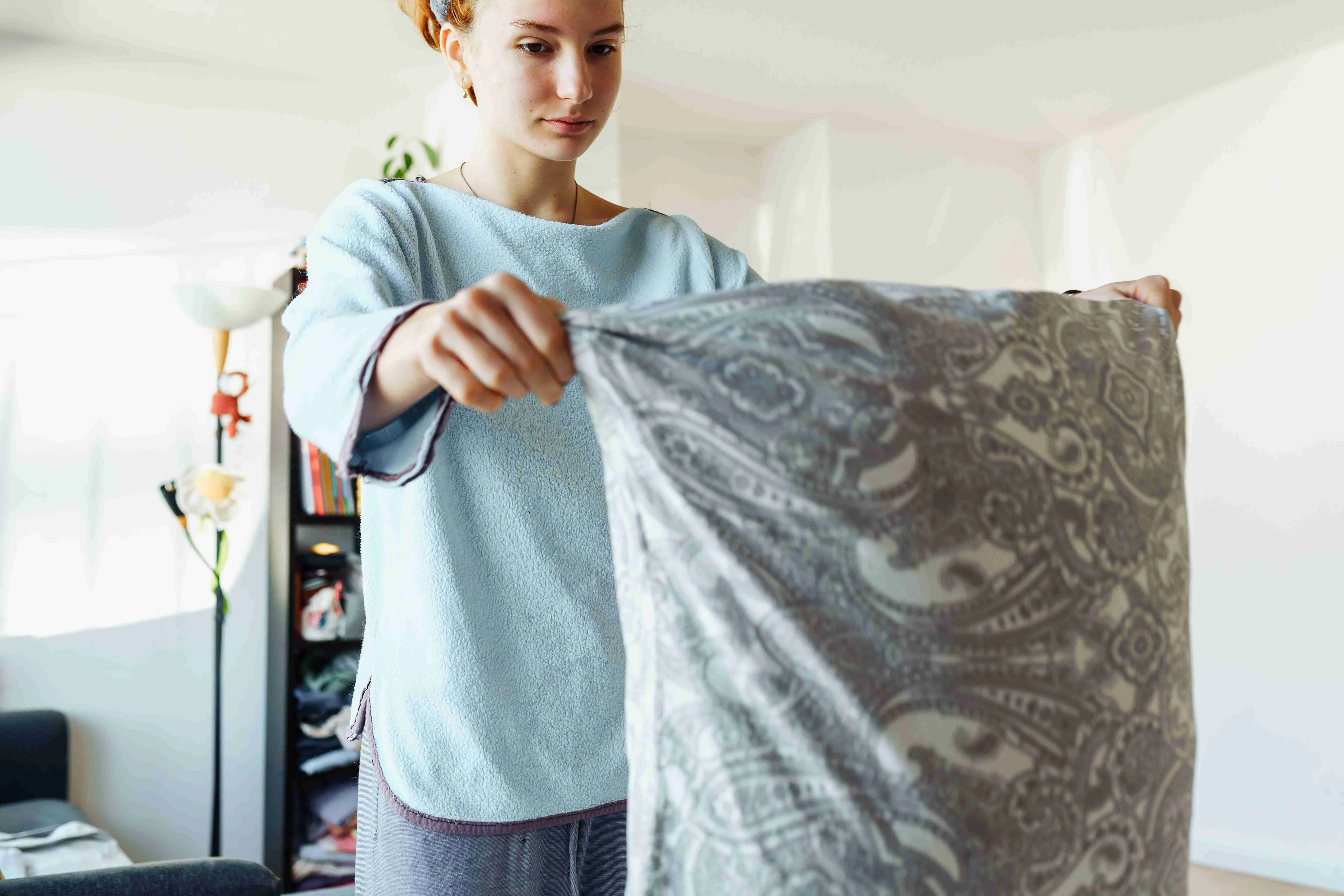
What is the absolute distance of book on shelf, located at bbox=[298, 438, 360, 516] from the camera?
3.42m

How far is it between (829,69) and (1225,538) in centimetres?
239

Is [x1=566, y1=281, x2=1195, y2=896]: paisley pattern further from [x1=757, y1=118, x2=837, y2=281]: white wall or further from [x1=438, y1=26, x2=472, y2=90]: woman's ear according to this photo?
[x1=757, y1=118, x2=837, y2=281]: white wall

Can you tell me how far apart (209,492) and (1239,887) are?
12.5 ft

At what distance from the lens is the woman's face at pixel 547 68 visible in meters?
→ 0.88

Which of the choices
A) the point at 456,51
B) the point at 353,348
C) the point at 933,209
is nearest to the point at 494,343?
the point at 353,348

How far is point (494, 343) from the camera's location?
61 centimetres

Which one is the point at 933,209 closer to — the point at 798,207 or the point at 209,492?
the point at 798,207

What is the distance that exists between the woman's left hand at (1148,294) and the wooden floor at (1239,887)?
349 cm

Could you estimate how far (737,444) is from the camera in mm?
590

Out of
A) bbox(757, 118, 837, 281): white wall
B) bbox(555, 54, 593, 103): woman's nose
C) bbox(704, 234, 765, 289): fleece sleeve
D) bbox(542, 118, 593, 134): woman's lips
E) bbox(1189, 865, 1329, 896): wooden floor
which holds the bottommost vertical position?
bbox(1189, 865, 1329, 896): wooden floor

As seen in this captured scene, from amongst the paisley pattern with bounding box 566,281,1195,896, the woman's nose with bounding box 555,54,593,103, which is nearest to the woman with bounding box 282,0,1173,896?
the woman's nose with bounding box 555,54,593,103

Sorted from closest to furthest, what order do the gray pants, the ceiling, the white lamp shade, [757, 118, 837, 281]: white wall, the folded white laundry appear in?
the gray pants, the folded white laundry, the white lamp shade, the ceiling, [757, 118, 837, 281]: white wall

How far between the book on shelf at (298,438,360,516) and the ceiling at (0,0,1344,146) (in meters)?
1.39

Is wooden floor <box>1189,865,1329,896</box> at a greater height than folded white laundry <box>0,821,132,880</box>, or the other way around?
folded white laundry <box>0,821,132,880</box>
